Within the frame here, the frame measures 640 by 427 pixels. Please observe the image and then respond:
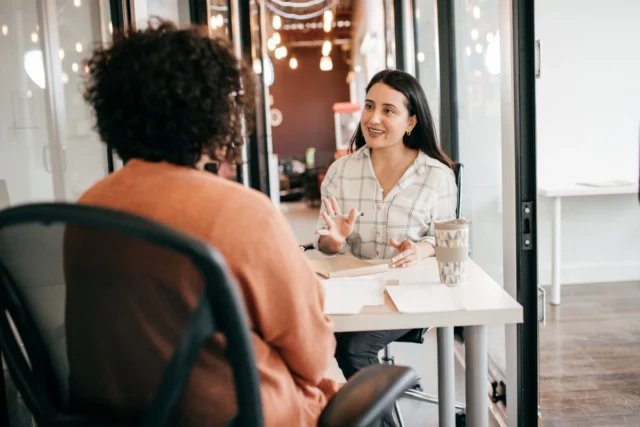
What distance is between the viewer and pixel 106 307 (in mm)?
799

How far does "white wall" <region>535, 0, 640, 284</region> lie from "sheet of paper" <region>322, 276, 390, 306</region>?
2.95 metres

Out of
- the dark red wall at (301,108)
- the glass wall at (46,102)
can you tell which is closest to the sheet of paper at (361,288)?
the glass wall at (46,102)

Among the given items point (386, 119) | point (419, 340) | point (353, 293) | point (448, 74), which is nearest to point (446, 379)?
point (419, 340)

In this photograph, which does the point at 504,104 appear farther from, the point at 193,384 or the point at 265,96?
the point at 265,96

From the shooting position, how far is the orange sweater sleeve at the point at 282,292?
948 mm

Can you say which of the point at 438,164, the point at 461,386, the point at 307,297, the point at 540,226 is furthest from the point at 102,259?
the point at 540,226

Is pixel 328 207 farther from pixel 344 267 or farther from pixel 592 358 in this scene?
pixel 592 358

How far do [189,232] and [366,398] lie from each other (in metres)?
0.40

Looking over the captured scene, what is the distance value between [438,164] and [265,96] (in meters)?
2.64

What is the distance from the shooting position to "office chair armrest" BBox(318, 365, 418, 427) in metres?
0.99

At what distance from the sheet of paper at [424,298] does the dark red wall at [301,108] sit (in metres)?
13.5

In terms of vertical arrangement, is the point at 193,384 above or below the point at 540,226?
above

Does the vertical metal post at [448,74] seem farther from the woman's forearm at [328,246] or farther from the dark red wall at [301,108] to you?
the dark red wall at [301,108]

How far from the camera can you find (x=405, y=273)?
5.85 feet
